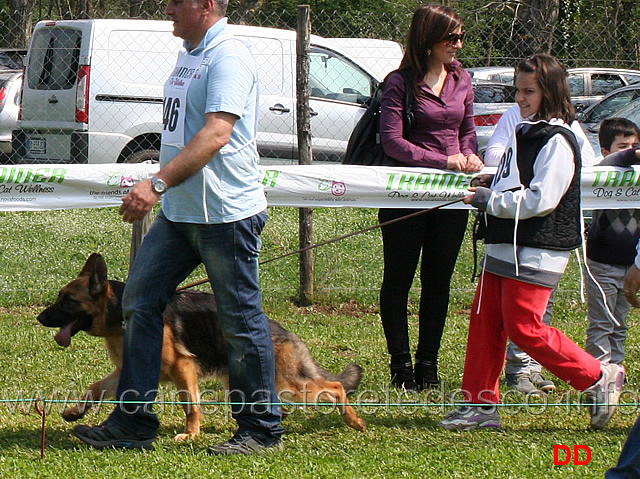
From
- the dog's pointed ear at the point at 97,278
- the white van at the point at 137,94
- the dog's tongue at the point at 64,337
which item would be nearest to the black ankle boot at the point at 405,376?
the dog's pointed ear at the point at 97,278

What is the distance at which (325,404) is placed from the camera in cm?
453

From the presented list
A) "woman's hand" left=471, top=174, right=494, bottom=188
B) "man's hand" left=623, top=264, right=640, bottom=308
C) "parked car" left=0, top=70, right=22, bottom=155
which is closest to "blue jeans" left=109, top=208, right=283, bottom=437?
"woman's hand" left=471, top=174, right=494, bottom=188

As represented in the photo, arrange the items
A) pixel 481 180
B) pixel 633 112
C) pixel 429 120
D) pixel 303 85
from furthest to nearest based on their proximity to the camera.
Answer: pixel 633 112 → pixel 303 85 → pixel 429 120 → pixel 481 180

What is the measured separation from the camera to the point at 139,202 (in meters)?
3.62

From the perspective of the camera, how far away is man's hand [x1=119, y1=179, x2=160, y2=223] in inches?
142

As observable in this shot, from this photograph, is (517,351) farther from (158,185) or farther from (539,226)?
(158,185)

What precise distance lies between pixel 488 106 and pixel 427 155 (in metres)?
8.69

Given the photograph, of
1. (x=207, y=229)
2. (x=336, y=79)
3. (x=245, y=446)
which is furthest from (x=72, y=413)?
(x=336, y=79)

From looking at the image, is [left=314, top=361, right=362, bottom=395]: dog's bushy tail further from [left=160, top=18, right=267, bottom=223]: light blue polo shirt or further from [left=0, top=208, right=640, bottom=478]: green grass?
[left=160, top=18, right=267, bottom=223]: light blue polo shirt

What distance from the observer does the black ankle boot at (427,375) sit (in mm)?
5211

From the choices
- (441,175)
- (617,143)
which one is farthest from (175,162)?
(617,143)

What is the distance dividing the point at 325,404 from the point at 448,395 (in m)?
0.89

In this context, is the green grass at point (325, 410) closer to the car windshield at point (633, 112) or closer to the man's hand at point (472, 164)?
the man's hand at point (472, 164)

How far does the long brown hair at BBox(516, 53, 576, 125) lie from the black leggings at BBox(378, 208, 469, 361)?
0.96 meters
